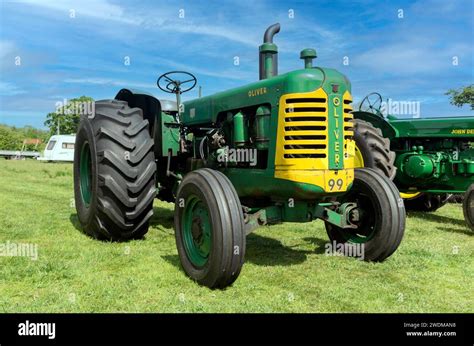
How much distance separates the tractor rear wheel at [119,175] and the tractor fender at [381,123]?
5191mm

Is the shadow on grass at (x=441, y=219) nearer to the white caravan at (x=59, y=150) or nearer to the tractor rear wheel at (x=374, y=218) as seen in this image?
the tractor rear wheel at (x=374, y=218)

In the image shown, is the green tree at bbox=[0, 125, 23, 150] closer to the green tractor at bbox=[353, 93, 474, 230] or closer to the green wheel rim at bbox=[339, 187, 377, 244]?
the green tractor at bbox=[353, 93, 474, 230]

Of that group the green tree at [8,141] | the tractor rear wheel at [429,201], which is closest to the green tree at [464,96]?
the tractor rear wheel at [429,201]

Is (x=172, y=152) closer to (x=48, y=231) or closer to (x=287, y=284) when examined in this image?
(x=48, y=231)

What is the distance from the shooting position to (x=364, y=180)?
4.91 meters

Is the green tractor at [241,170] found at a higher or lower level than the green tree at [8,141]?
lower

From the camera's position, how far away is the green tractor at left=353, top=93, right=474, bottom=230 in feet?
25.2

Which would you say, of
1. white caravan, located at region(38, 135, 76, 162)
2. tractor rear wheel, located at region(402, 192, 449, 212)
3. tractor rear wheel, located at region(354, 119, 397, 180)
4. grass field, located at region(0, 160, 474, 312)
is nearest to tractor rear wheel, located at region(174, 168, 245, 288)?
grass field, located at region(0, 160, 474, 312)

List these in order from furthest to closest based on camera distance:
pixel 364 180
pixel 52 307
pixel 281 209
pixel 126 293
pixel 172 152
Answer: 1. pixel 172 152
2. pixel 364 180
3. pixel 281 209
4. pixel 126 293
5. pixel 52 307

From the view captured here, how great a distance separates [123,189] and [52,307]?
1.93 metres

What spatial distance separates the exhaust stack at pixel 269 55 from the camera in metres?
4.94

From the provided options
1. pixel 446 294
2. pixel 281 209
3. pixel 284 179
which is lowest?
pixel 446 294

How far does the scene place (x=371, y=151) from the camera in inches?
295

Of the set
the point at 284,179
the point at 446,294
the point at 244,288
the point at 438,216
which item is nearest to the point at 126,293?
the point at 244,288
